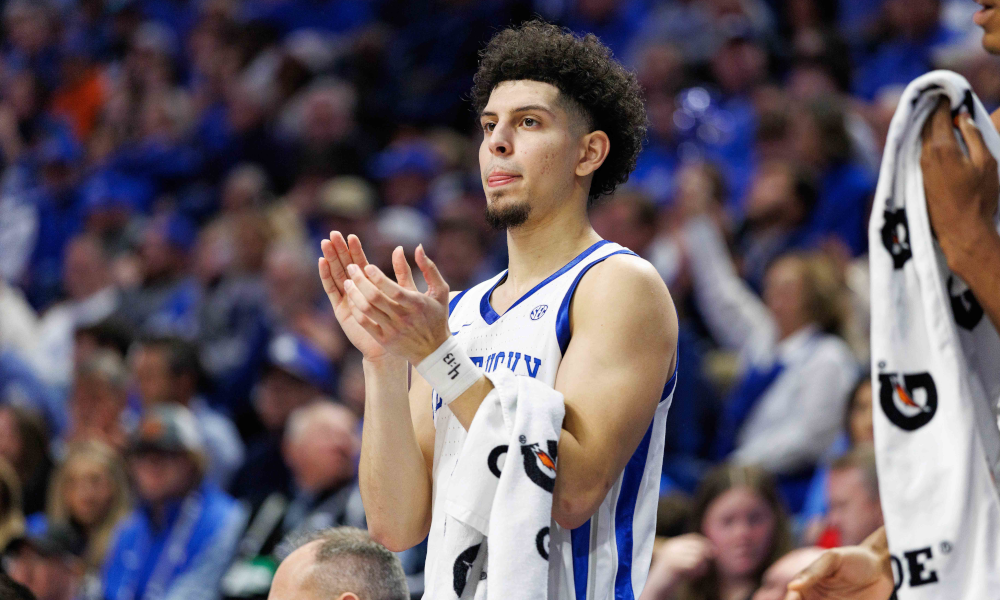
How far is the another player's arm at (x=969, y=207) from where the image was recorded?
218 centimetres

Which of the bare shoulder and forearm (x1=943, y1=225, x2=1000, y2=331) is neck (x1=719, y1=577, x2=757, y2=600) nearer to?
the bare shoulder

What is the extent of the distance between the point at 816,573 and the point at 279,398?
4651 millimetres

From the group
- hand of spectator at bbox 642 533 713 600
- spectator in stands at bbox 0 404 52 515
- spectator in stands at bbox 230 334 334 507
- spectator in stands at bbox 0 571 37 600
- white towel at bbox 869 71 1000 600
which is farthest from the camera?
spectator in stands at bbox 230 334 334 507

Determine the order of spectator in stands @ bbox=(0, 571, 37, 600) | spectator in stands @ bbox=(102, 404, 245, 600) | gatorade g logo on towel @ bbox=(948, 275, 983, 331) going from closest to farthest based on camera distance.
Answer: gatorade g logo on towel @ bbox=(948, 275, 983, 331) → spectator in stands @ bbox=(0, 571, 37, 600) → spectator in stands @ bbox=(102, 404, 245, 600)

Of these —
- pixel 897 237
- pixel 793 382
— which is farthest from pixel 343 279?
pixel 793 382

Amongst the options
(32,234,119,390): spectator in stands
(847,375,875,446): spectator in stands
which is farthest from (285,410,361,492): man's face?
(32,234,119,390): spectator in stands

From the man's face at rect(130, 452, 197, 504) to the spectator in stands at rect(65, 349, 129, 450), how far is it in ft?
2.63

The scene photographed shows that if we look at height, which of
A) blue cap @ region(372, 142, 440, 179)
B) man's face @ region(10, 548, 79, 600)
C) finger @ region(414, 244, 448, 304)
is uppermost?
blue cap @ region(372, 142, 440, 179)

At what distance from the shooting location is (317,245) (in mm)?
8602

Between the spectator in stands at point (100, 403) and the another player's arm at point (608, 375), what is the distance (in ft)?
15.9

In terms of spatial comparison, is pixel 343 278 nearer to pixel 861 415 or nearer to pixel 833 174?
pixel 861 415

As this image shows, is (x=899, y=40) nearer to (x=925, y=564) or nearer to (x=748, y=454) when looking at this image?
(x=748, y=454)

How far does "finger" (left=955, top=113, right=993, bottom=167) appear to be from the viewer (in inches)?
85.7

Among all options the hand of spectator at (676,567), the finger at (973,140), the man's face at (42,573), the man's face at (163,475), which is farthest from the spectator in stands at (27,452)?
the finger at (973,140)
